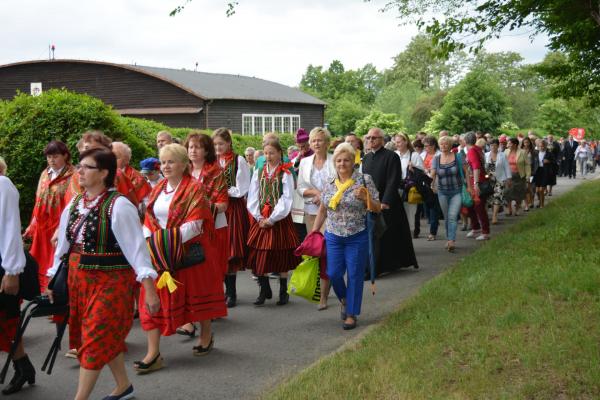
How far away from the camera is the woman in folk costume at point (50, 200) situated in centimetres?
720

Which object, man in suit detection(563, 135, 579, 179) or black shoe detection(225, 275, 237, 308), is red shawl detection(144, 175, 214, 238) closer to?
black shoe detection(225, 275, 237, 308)

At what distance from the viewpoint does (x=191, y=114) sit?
38531mm

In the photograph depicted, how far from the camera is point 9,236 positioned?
501 centimetres

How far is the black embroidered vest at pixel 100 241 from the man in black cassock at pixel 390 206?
15.3 ft

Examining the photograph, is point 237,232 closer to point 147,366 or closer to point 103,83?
point 147,366

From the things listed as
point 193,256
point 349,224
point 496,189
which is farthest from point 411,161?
point 193,256

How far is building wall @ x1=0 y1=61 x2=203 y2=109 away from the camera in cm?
3931

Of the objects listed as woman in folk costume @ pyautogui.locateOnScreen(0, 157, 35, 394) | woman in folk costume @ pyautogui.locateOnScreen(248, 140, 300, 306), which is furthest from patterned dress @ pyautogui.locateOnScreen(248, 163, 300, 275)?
woman in folk costume @ pyautogui.locateOnScreen(0, 157, 35, 394)

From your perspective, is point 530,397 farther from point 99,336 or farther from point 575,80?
point 575,80

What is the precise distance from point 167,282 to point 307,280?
2064 mm

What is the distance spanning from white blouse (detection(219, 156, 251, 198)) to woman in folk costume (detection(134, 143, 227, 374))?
2.10 meters

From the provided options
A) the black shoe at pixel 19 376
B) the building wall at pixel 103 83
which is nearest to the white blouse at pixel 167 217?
the black shoe at pixel 19 376

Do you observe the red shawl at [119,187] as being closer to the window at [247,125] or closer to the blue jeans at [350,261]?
the blue jeans at [350,261]

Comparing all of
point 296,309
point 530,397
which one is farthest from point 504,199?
point 530,397
